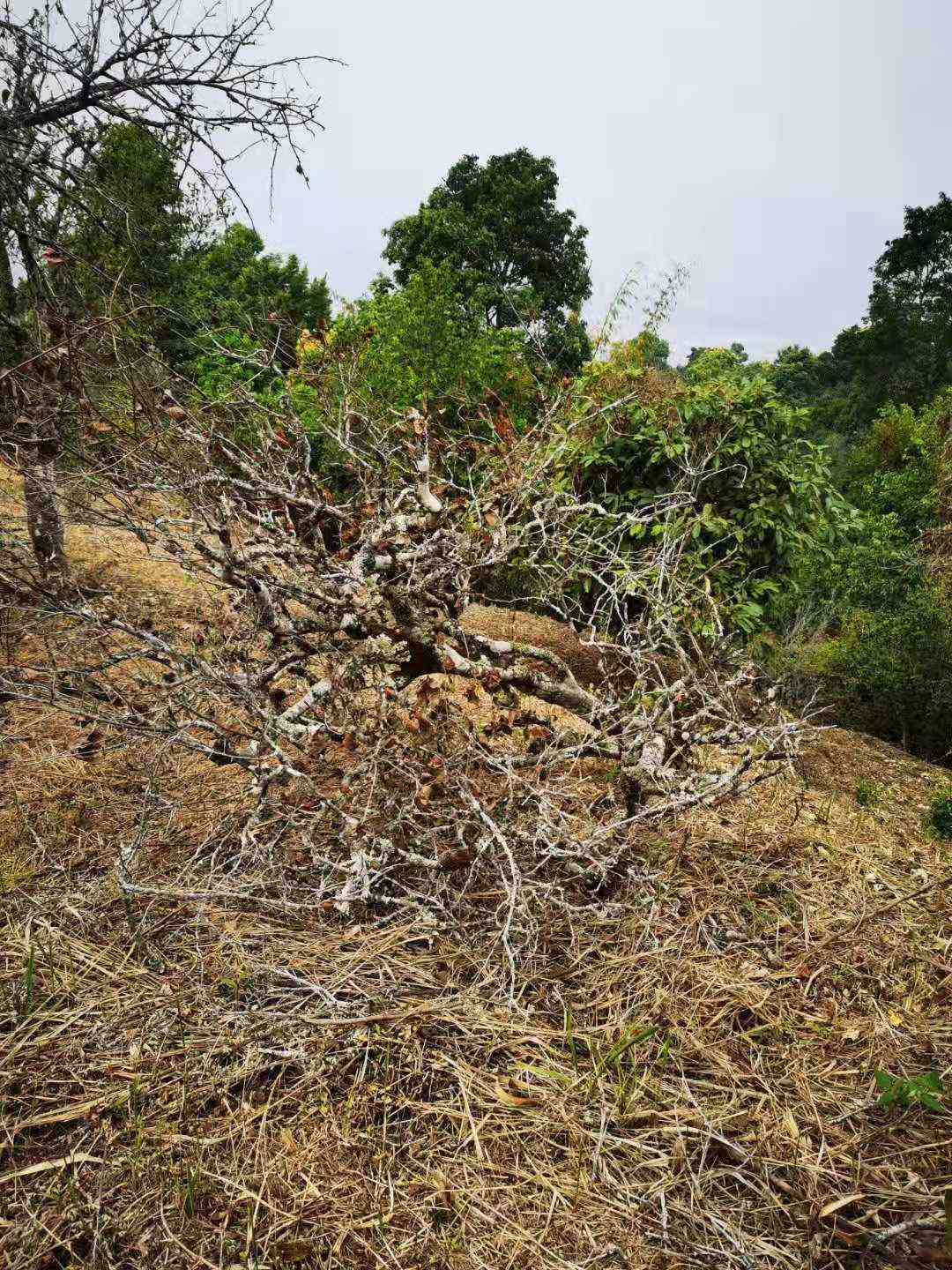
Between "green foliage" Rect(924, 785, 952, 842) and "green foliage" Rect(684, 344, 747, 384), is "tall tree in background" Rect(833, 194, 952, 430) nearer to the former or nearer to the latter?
"green foliage" Rect(684, 344, 747, 384)

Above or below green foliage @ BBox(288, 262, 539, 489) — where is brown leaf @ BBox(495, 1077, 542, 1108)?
below

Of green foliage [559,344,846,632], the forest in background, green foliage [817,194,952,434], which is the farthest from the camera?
green foliage [817,194,952,434]

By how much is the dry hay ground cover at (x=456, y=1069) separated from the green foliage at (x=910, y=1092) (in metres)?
0.05

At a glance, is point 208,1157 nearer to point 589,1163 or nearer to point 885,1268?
point 589,1163

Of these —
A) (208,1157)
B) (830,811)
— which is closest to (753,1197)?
(208,1157)

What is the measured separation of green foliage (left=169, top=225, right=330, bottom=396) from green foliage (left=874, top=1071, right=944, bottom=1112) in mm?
2916

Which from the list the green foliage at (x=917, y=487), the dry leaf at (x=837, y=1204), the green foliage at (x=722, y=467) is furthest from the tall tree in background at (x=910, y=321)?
the dry leaf at (x=837, y=1204)

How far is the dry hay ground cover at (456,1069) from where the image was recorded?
5.06 ft

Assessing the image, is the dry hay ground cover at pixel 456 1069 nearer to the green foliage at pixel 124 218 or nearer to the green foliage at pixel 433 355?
the green foliage at pixel 124 218

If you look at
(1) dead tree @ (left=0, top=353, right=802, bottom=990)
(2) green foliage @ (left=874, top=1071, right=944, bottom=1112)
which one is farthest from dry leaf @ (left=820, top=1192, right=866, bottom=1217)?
(1) dead tree @ (left=0, top=353, right=802, bottom=990)

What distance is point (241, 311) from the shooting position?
3.21 m

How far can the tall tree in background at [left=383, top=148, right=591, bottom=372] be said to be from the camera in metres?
20.4

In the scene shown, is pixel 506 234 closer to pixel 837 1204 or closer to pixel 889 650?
pixel 889 650

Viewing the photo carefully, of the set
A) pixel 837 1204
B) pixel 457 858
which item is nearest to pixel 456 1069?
pixel 457 858
